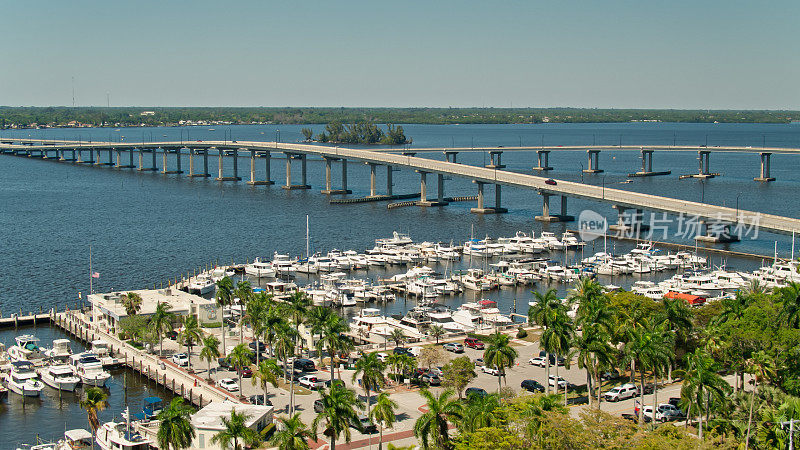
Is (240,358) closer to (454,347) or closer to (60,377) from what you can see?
(60,377)

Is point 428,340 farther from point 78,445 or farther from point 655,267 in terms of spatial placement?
point 655,267

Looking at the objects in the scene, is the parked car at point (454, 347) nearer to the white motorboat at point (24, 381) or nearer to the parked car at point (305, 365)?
the parked car at point (305, 365)

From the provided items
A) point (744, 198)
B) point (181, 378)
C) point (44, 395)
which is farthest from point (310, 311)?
point (744, 198)

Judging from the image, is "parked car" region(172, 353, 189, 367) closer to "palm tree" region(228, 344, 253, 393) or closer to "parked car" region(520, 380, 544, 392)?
"palm tree" region(228, 344, 253, 393)

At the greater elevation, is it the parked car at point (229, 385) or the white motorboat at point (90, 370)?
the parked car at point (229, 385)

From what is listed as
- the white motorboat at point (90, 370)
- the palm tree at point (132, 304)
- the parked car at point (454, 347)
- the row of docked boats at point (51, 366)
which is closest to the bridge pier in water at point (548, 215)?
the parked car at point (454, 347)

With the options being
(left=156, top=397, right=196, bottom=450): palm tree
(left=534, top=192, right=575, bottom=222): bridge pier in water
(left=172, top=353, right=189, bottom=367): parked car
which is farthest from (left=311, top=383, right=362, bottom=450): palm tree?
(left=534, top=192, right=575, bottom=222): bridge pier in water

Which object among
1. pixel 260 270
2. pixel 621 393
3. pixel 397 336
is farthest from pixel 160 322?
pixel 260 270
